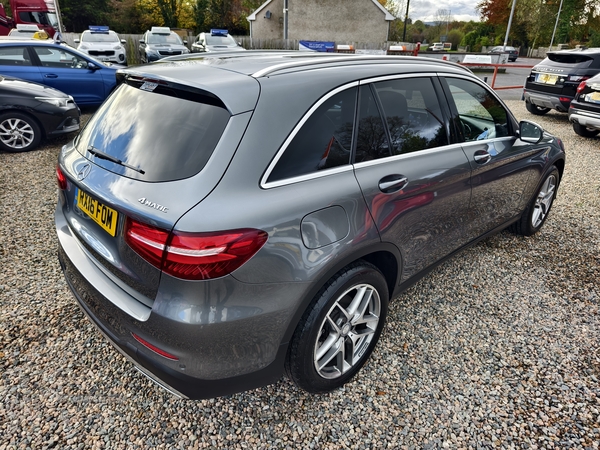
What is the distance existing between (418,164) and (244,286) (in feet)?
4.47

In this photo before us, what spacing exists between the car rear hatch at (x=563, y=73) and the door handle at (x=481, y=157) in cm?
824

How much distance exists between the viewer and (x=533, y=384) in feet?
7.80

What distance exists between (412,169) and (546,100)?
9452 millimetres

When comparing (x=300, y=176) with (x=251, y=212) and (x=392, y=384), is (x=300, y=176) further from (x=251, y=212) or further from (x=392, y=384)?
(x=392, y=384)

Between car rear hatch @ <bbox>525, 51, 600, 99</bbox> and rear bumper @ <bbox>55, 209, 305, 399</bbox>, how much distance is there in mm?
10294

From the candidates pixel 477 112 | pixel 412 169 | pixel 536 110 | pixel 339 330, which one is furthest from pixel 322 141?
pixel 536 110

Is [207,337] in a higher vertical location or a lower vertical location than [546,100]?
higher

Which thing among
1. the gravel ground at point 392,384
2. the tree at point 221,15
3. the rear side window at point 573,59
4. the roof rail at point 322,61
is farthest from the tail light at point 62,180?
the tree at point 221,15

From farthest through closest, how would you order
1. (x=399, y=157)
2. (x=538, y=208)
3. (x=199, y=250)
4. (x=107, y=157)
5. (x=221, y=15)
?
1. (x=221, y=15)
2. (x=538, y=208)
3. (x=399, y=157)
4. (x=107, y=157)
5. (x=199, y=250)

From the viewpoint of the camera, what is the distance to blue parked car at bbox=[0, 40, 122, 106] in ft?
25.6

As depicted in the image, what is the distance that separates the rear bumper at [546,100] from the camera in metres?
9.40

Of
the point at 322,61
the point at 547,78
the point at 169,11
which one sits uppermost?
the point at 169,11

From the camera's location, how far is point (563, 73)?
935 cm

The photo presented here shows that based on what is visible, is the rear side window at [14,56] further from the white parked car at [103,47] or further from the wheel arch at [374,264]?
the wheel arch at [374,264]
